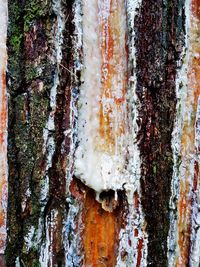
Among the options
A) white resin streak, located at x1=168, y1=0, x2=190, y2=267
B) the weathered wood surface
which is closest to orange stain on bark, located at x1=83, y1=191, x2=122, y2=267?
the weathered wood surface

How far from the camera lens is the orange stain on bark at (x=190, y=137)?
100cm

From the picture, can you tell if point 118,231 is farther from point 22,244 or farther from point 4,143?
point 4,143

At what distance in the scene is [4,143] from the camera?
97 cm

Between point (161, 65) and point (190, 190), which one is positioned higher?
point (161, 65)

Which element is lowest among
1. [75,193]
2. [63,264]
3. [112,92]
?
[63,264]

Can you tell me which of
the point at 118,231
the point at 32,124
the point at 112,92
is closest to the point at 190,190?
the point at 118,231

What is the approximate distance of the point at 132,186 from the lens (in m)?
0.95

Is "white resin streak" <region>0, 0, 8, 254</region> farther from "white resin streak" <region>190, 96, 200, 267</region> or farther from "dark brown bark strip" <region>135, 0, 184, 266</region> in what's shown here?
"white resin streak" <region>190, 96, 200, 267</region>

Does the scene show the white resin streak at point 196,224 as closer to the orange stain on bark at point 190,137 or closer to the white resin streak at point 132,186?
the orange stain on bark at point 190,137

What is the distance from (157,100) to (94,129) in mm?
158

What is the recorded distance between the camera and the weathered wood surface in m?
0.93

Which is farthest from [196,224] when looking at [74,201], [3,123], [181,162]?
[3,123]

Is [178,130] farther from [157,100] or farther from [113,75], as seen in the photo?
[113,75]

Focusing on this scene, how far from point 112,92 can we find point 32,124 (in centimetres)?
19
